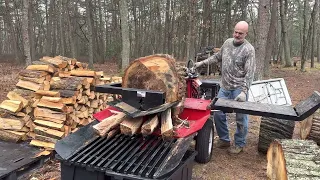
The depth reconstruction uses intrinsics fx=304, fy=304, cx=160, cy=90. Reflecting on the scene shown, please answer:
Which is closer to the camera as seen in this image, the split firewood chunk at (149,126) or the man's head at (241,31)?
the split firewood chunk at (149,126)

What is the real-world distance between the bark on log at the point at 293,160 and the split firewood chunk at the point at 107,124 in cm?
197

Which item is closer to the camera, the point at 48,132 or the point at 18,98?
the point at 48,132

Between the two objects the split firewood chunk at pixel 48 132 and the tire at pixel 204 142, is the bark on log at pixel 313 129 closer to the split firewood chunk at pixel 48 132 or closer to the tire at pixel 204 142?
the tire at pixel 204 142

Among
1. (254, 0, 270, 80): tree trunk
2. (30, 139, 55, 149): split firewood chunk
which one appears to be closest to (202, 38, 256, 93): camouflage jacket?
(30, 139, 55, 149): split firewood chunk

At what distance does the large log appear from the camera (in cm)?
416

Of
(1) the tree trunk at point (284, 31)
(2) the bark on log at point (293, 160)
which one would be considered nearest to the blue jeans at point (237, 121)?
(2) the bark on log at point (293, 160)

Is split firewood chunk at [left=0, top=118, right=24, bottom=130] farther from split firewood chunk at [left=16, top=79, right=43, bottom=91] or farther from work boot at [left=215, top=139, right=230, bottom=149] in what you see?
work boot at [left=215, top=139, right=230, bottom=149]

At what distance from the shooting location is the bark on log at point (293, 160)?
3.01 m

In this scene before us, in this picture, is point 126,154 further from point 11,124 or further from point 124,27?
point 124,27

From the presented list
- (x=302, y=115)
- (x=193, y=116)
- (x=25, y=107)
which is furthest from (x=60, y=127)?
(x=302, y=115)

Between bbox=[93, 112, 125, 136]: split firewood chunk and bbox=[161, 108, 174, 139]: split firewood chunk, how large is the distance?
0.52m

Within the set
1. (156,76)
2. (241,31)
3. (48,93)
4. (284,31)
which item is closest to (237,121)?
(241,31)

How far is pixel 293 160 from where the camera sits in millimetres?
3268

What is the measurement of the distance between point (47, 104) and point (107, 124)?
8.41 feet
